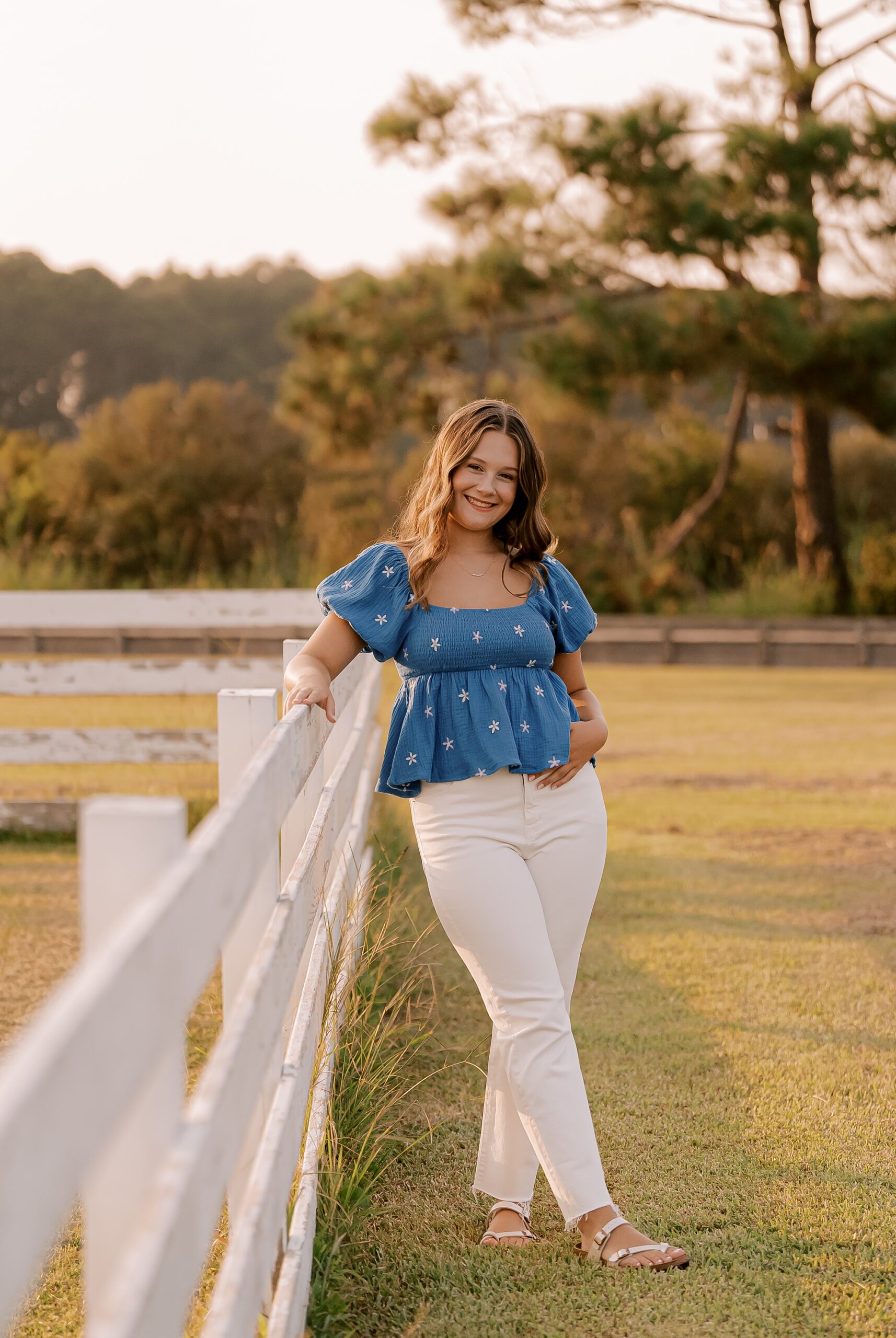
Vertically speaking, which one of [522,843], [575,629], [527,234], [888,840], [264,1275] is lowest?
[888,840]

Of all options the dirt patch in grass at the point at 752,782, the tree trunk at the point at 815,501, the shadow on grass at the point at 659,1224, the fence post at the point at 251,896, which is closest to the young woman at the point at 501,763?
the shadow on grass at the point at 659,1224

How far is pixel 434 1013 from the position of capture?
450 centimetres

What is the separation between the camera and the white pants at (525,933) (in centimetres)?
271

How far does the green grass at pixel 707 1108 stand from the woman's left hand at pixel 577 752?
95cm

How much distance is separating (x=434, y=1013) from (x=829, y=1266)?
1.83m

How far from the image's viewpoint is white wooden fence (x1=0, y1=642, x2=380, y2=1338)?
3.21 ft

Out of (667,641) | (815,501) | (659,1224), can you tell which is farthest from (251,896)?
(815,501)

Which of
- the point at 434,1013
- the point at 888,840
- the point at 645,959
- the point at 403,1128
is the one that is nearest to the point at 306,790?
the point at 403,1128

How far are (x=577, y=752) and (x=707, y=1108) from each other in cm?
134

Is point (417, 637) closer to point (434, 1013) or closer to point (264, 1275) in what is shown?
point (264, 1275)

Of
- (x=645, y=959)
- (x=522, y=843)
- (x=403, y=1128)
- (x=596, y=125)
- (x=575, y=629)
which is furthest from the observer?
(x=596, y=125)

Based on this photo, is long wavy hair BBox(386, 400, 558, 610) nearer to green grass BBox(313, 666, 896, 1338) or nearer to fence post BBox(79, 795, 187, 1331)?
green grass BBox(313, 666, 896, 1338)

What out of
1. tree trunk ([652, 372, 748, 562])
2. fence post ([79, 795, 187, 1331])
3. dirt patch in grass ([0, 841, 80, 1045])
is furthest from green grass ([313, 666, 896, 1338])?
tree trunk ([652, 372, 748, 562])

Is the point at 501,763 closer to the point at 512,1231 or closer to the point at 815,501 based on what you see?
the point at 512,1231
